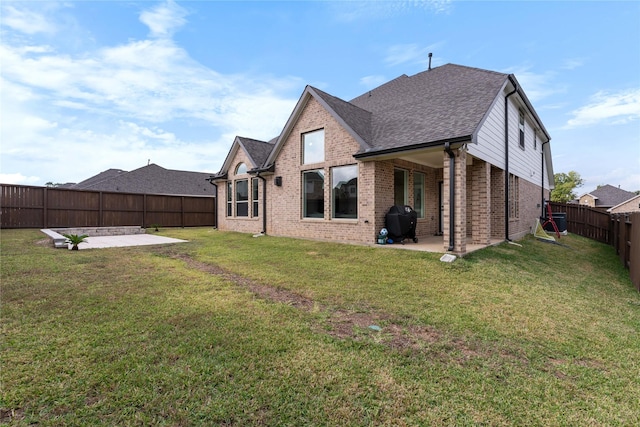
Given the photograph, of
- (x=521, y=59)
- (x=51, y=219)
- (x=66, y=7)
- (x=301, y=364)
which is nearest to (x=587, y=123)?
(x=521, y=59)

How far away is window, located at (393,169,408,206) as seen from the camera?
9.73 meters

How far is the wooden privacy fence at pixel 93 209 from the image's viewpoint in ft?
45.9

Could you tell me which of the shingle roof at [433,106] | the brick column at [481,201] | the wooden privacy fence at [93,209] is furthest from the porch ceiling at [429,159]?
the wooden privacy fence at [93,209]

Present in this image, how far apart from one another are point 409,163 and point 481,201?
2.59m

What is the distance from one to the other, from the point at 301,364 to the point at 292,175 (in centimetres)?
928

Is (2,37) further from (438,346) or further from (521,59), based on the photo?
(521,59)

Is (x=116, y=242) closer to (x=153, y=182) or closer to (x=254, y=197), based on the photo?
(x=254, y=197)

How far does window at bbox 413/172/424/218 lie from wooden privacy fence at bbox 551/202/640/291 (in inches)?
215

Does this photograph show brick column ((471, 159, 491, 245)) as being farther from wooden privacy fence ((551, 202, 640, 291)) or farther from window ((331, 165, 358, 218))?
window ((331, 165, 358, 218))

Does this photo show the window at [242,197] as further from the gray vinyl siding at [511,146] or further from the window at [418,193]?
the gray vinyl siding at [511,146]

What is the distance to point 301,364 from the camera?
8.67 ft

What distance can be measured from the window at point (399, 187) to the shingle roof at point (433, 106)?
141cm

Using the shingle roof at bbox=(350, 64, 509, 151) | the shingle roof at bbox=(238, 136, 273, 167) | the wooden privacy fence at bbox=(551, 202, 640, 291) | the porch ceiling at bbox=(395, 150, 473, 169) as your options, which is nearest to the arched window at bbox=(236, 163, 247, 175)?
the shingle roof at bbox=(238, 136, 273, 167)

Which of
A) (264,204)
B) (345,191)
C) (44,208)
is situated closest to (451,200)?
(345,191)
